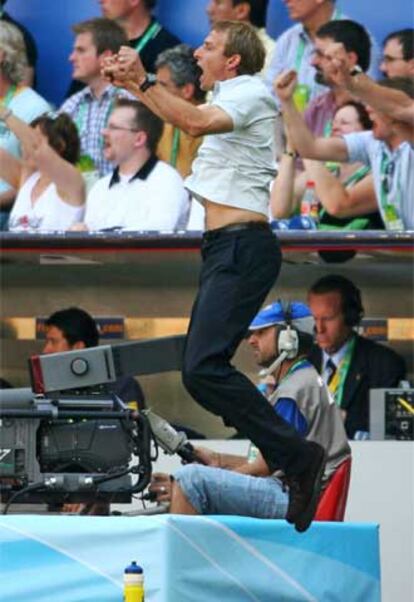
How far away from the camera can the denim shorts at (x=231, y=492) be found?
8203mm

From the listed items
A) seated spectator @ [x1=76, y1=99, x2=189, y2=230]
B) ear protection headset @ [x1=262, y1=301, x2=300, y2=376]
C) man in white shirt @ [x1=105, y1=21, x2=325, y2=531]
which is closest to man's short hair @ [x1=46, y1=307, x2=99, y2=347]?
seated spectator @ [x1=76, y1=99, x2=189, y2=230]

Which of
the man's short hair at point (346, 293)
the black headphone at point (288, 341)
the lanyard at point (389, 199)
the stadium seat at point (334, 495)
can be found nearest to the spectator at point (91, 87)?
the man's short hair at point (346, 293)

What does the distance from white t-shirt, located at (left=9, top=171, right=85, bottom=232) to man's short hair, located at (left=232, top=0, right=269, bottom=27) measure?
135cm

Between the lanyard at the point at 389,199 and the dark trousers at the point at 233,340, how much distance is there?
3.70m

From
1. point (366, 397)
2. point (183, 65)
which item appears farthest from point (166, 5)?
point (366, 397)

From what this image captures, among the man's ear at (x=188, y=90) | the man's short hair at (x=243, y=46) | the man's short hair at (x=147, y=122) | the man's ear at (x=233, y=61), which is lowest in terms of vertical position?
the man's ear at (x=233, y=61)

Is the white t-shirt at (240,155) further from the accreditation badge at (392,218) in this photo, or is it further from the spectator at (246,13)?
the spectator at (246,13)

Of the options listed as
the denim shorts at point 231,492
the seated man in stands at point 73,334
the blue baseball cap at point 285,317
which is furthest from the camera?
the seated man in stands at point 73,334

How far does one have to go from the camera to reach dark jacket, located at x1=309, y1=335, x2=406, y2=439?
10.8 meters

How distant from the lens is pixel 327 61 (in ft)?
38.1

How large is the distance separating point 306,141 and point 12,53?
1.78m

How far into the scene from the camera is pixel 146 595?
7.60m

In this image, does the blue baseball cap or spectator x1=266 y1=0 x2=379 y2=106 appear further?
spectator x1=266 y1=0 x2=379 y2=106

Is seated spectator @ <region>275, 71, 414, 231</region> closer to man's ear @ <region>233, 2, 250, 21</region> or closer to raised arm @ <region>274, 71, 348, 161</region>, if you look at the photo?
raised arm @ <region>274, 71, 348, 161</region>
